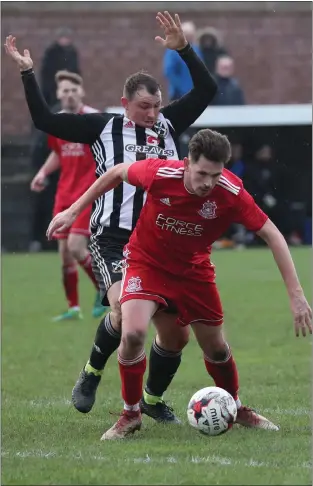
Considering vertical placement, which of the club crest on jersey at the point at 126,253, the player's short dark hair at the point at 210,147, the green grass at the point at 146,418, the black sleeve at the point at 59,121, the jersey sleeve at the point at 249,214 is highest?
the black sleeve at the point at 59,121

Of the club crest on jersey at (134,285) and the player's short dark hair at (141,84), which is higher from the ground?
the player's short dark hair at (141,84)

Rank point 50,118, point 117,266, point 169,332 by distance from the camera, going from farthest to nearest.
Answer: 1. point 50,118
2. point 117,266
3. point 169,332

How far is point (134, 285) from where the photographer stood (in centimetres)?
618

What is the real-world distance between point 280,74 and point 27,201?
7375mm

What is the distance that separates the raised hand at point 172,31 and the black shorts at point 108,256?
1181 millimetres

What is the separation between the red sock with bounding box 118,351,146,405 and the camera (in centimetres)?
620

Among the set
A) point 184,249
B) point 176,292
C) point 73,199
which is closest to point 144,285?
point 176,292

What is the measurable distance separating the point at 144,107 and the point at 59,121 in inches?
20.7

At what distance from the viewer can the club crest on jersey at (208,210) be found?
5934mm

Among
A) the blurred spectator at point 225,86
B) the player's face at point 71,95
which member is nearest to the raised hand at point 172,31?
the player's face at point 71,95

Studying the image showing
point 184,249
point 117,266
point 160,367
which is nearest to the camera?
point 184,249

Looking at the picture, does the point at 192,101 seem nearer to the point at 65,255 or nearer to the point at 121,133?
the point at 121,133

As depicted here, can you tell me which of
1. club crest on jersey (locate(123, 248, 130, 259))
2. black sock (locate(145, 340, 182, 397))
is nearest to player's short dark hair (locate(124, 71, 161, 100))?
club crest on jersey (locate(123, 248, 130, 259))

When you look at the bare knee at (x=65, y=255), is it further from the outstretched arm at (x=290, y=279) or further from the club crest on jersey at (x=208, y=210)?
the outstretched arm at (x=290, y=279)
